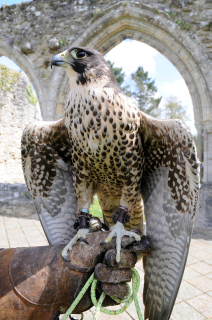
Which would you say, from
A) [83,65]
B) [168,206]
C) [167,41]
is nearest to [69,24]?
[167,41]

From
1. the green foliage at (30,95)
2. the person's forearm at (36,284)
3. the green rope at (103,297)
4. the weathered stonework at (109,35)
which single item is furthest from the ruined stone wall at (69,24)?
the green foliage at (30,95)

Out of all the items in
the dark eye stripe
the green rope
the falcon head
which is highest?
the dark eye stripe

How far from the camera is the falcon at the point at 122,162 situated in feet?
Result: 3.81

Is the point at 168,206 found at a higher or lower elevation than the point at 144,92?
lower

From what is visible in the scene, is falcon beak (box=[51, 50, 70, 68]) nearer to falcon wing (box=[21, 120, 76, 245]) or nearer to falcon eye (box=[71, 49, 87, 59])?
falcon eye (box=[71, 49, 87, 59])

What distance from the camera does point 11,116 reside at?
1145 cm

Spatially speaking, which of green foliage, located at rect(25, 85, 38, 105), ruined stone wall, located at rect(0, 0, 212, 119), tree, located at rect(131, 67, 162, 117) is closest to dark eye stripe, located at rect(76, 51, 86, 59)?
ruined stone wall, located at rect(0, 0, 212, 119)

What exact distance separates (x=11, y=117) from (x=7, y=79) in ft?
6.33

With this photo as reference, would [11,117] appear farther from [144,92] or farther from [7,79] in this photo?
[144,92]

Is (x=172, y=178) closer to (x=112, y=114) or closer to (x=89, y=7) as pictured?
(x=112, y=114)

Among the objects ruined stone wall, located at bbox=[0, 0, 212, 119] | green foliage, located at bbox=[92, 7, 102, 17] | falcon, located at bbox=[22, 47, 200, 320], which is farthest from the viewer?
green foliage, located at bbox=[92, 7, 102, 17]

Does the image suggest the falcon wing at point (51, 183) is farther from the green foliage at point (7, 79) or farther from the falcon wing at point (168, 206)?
the green foliage at point (7, 79)

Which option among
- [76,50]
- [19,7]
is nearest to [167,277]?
[76,50]

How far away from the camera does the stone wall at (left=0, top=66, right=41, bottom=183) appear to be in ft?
36.7
